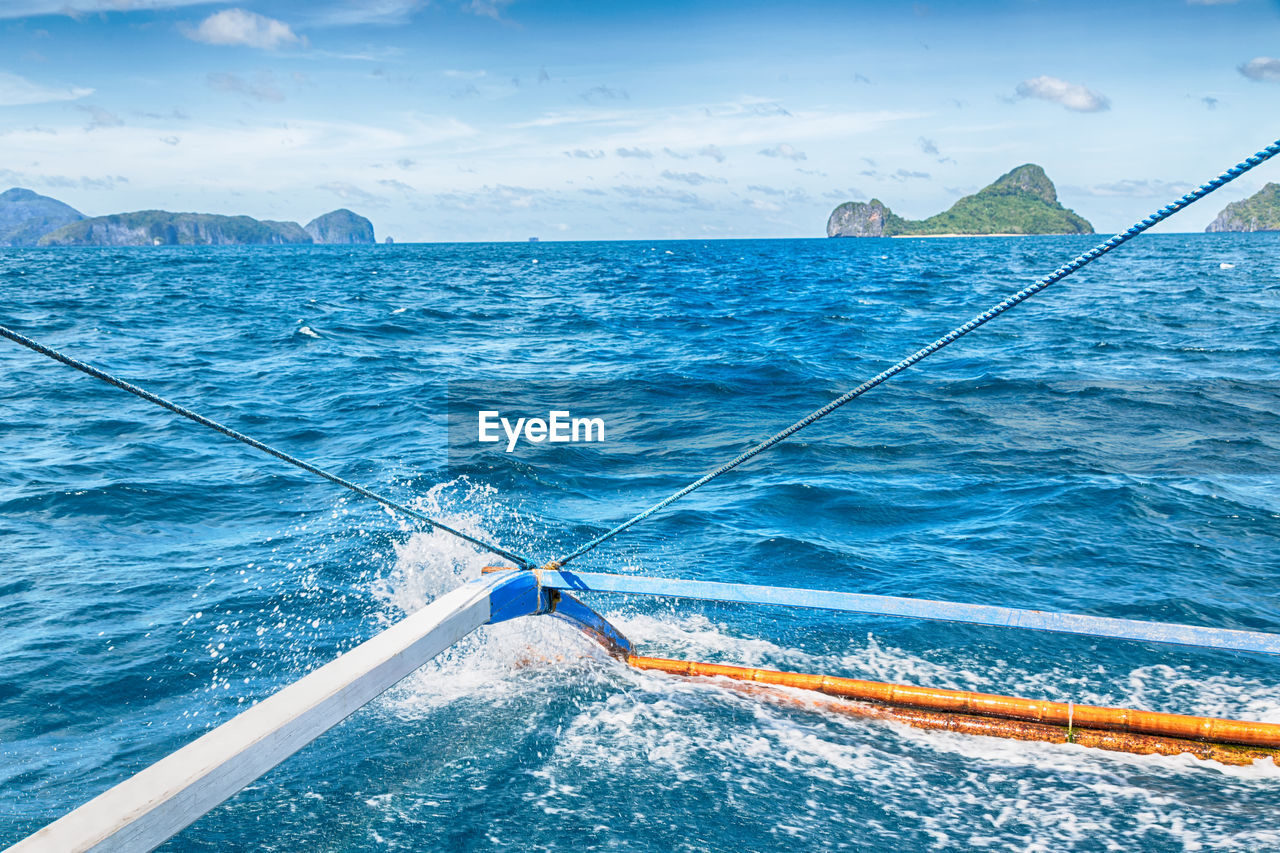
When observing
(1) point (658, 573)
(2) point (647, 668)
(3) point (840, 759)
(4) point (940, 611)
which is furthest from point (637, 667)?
(1) point (658, 573)

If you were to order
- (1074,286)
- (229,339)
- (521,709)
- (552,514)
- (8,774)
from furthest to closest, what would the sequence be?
(1074,286), (229,339), (552,514), (521,709), (8,774)

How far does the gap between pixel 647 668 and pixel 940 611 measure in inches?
85.1

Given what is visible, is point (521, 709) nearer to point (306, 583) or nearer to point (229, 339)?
point (306, 583)

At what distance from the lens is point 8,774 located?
4.99 metres

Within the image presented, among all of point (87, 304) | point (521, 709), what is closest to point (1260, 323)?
point (521, 709)

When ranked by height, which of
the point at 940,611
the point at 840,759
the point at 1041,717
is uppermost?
the point at 940,611

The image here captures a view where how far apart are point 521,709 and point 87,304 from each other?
119ft

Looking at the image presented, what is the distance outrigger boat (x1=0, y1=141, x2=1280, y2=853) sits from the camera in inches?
115
